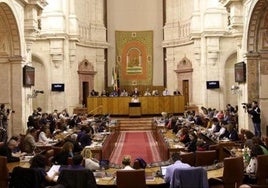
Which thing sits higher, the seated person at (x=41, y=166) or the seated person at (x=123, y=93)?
the seated person at (x=123, y=93)

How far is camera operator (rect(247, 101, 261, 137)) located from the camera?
545 inches

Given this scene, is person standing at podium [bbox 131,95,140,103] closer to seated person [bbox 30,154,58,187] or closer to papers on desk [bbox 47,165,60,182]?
papers on desk [bbox 47,165,60,182]

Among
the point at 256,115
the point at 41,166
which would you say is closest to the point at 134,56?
the point at 256,115

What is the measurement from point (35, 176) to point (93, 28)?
71.4 ft

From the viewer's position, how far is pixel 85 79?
26.5 metres

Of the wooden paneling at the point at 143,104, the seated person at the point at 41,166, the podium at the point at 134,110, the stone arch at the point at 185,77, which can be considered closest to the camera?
the seated person at the point at 41,166

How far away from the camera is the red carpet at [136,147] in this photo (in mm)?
13305

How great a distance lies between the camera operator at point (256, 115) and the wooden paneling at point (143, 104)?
10483 mm

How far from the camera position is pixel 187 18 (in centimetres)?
2647

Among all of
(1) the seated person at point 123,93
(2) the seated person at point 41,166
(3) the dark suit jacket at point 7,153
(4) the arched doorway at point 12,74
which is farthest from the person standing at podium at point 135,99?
(2) the seated person at point 41,166

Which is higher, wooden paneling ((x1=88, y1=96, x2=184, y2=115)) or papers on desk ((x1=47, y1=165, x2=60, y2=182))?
wooden paneling ((x1=88, y1=96, x2=184, y2=115))

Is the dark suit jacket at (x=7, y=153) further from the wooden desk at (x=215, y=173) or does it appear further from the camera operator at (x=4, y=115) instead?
the camera operator at (x=4, y=115)

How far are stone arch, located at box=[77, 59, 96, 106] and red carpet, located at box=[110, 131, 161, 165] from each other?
20.6ft

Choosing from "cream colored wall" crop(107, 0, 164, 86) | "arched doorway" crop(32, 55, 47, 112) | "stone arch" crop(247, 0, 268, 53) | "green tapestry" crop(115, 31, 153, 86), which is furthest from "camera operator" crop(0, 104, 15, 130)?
"green tapestry" crop(115, 31, 153, 86)
